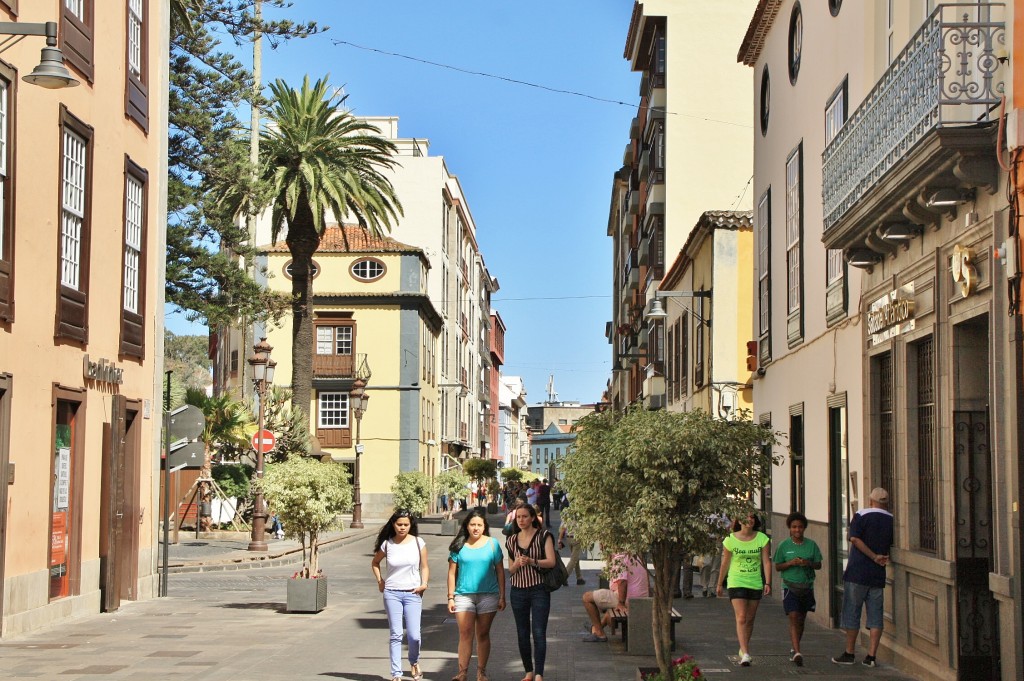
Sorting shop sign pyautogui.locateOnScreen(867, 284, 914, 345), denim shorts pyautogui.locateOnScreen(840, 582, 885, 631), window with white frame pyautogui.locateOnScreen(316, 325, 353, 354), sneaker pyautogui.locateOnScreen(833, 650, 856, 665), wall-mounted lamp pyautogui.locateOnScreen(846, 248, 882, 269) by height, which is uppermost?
window with white frame pyautogui.locateOnScreen(316, 325, 353, 354)

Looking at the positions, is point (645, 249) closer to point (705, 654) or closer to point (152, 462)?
point (152, 462)

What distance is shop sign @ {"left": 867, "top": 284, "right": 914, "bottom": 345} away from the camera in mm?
12930

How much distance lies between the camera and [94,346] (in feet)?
57.4

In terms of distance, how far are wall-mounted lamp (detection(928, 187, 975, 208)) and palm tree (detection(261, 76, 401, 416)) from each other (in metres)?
29.1

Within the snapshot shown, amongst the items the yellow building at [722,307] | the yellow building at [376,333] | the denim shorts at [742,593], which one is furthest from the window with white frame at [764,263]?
the yellow building at [376,333]

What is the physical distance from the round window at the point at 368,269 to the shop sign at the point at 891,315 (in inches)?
1841

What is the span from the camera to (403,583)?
12125 mm

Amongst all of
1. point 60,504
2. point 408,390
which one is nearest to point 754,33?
point 60,504

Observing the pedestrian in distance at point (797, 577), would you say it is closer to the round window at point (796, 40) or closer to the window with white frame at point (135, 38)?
the round window at point (796, 40)

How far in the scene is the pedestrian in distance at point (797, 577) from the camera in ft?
44.8

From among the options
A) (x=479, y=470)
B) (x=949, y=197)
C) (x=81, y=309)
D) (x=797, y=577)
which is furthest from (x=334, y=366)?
(x=949, y=197)

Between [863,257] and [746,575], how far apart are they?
360 centimetres

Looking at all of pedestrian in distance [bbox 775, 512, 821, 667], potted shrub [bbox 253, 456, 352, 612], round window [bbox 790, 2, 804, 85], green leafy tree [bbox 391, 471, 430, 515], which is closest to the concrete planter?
potted shrub [bbox 253, 456, 352, 612]

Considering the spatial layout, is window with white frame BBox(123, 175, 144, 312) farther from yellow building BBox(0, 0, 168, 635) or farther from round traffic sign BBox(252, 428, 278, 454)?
round traffic sign BBox(252, 428, 278, 454)
